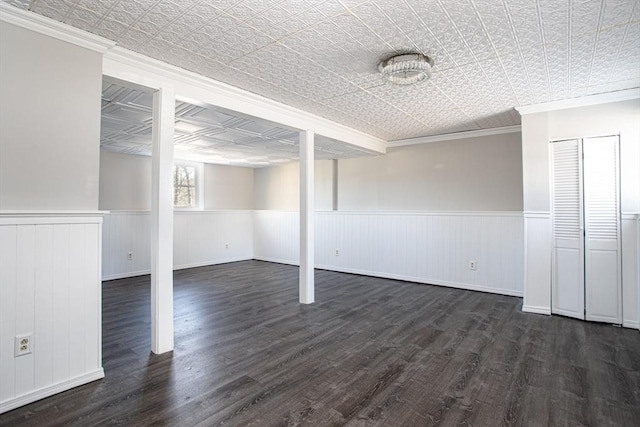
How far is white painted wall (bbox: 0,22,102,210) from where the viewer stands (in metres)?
1.94

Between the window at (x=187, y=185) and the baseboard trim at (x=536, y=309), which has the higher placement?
the window at (x=187, y=185)

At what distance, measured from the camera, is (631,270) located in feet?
11.1

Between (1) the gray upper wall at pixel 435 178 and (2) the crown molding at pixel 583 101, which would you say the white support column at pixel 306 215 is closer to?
(1) the gray upper wall at pixel 435 178

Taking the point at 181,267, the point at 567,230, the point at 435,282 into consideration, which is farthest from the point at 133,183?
the point at 567,230

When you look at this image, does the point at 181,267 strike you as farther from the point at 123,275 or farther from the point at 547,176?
the point at 547,176

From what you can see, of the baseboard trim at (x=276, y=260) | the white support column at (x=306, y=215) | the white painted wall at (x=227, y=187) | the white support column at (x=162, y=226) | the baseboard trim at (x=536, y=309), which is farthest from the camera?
the white painted wall at (x=227, y=187)

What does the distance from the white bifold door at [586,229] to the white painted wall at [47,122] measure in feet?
15.0

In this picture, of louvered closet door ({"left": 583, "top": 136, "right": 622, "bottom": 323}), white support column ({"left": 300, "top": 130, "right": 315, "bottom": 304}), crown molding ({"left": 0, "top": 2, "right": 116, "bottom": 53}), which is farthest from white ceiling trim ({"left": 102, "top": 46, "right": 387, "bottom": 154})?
louvered closet door ({"left": 583, "top": 136, "right": 622, "bottom": 323})

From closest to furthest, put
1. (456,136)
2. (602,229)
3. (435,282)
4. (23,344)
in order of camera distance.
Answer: (23,344) < (602,229) < (456,136) < (435,282)

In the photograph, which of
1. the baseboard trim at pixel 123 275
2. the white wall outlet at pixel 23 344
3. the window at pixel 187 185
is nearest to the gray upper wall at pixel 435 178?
the window at pixel 187 185

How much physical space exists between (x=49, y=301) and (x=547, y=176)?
4.81 metres

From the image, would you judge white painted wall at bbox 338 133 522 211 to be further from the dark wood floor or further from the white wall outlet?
the white wall outlet

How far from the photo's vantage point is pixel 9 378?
193 centimetres

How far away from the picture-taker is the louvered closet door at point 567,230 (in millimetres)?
A: 3652
